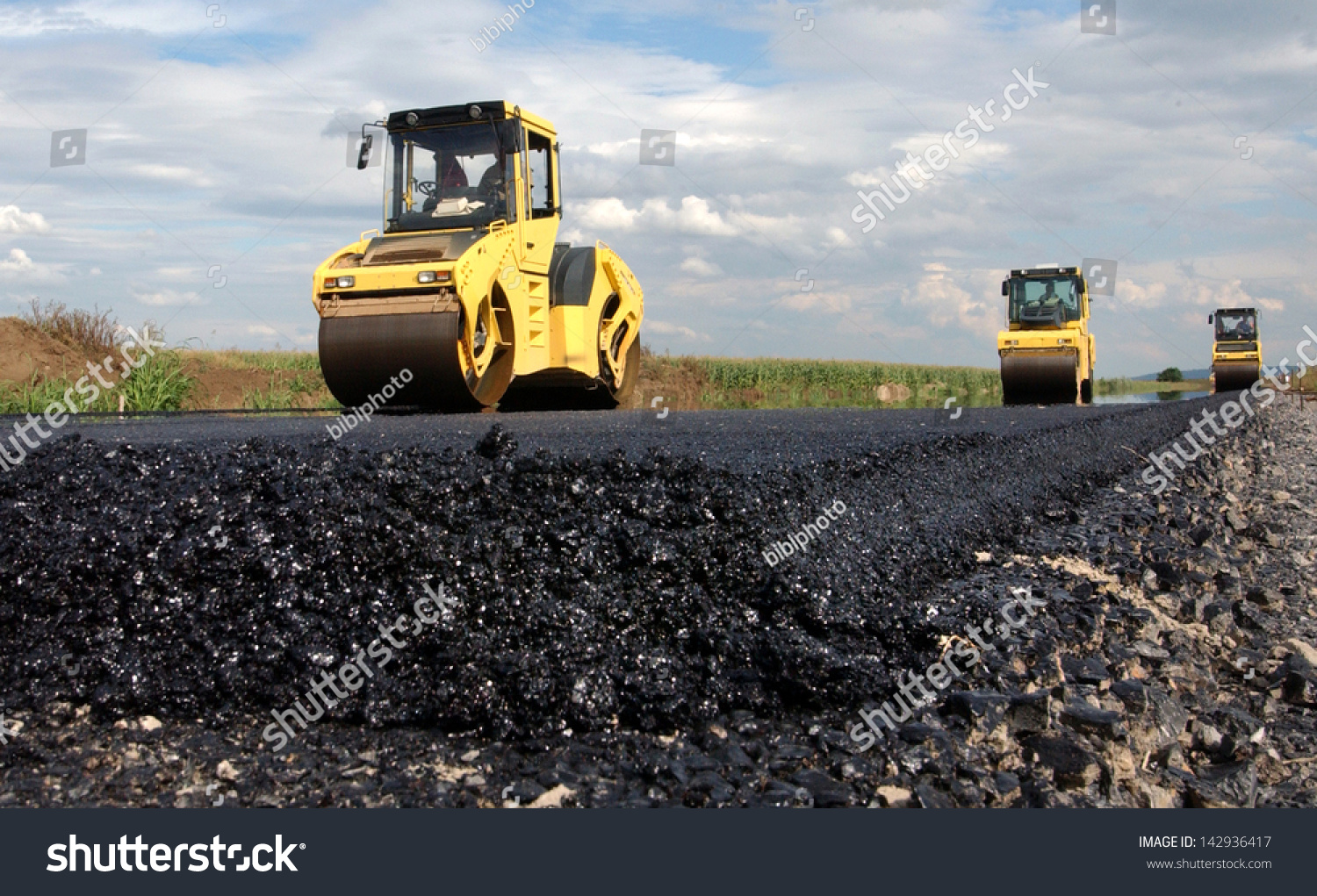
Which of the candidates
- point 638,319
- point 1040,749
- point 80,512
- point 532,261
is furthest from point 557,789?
point 638,319

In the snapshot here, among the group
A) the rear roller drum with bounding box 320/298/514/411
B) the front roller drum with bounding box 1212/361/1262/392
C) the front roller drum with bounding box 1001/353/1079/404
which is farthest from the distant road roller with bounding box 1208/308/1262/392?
the rear roller drum with bounding box 320/298/514/411

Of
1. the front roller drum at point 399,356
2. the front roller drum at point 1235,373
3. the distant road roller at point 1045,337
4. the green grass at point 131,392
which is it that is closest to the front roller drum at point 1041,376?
the distant road roller at point 1045,337

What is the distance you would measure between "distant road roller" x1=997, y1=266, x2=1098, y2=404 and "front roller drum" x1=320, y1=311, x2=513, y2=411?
1202 centimetres

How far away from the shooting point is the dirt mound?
1519cm

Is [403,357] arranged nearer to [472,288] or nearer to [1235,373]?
[472,288]

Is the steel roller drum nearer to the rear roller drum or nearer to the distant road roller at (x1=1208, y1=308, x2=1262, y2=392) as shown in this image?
the rear roller drum

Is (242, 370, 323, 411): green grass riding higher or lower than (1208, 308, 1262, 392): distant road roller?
lower

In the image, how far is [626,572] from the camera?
3.30 metres

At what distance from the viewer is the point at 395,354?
9.01 m

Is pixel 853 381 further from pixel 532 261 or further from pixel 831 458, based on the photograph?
pixel 831 458

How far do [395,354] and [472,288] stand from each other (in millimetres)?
921

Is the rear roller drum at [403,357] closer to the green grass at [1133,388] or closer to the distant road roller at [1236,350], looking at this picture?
the distant road roller at [1236,350]

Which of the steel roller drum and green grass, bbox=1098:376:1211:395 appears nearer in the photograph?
the steel roller drum

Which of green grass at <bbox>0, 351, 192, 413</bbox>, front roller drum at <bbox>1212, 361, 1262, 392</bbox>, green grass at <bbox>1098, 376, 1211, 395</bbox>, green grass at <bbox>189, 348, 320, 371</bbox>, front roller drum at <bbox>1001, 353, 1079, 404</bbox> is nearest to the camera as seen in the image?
green grass at <bbox>0, 351, 192, 413</bbox>
